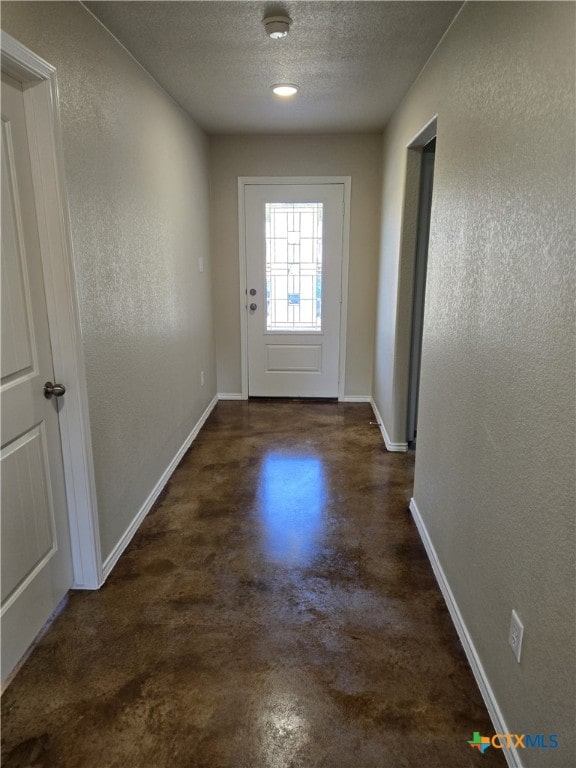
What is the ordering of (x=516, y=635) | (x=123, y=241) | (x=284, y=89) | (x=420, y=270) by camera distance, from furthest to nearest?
1. (x=420, y=270)
2. (x=284, y=89)
3. (x=123, y=241)
4. (x=516, y=635)

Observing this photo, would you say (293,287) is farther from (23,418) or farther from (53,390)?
(23,418)

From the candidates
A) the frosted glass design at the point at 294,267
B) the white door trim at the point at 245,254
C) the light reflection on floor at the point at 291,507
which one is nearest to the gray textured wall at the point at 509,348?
the light reflection on floor at the point at 291,507

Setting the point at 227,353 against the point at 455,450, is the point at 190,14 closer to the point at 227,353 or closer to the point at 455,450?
the point at 455,450

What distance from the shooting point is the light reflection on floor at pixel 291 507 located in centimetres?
248

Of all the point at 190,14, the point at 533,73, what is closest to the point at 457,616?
the point at 533,73

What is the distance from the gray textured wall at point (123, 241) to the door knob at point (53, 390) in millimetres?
177

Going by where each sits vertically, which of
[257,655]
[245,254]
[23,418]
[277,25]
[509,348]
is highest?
[277,25]

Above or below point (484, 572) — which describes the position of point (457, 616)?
below

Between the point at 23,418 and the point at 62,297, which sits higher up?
the point at 62,297

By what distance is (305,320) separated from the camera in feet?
15.7

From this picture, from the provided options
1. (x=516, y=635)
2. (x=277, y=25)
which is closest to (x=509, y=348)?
(x=516, y=635)

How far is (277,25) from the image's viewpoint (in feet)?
7.00

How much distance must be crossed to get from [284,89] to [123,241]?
145 centimetres

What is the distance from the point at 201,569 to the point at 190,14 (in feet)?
7.91
